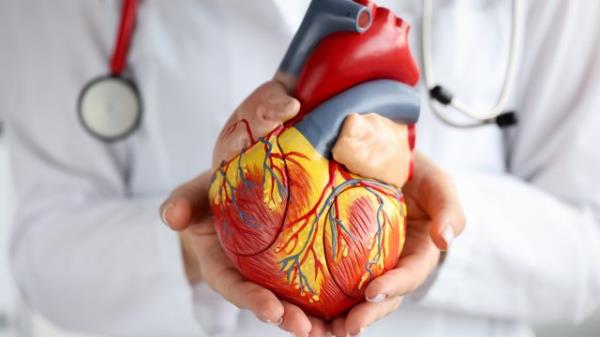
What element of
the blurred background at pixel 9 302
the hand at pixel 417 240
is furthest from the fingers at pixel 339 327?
the blurred background at pixel 9 302

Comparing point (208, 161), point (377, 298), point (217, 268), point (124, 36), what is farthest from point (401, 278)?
point (124, 36)

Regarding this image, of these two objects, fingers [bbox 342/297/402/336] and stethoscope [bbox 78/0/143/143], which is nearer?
fingers [bbox 342/297/402/336]

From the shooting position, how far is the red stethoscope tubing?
716 mm

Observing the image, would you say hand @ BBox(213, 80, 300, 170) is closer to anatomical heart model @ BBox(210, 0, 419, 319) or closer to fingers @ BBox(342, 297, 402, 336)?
anatomical heart model @ BBox(210, 0, 419, 319)

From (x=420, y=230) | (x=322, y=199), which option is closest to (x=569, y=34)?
(x=420, y=230)

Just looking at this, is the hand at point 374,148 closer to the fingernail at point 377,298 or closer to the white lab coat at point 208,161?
the fingernail at point 377,298

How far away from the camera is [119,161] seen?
2.73 feet

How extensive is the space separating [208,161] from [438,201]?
258mm

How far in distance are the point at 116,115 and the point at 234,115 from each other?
27 cm

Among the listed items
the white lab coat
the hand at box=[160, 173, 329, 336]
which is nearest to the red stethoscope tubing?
the white lab coat

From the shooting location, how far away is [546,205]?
2.44 ft

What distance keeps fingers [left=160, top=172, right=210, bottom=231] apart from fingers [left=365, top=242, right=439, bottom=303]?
0.13 meters

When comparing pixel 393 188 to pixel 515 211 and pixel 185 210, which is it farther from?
pixel 515 211

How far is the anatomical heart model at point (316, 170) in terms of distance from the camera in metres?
0.41
